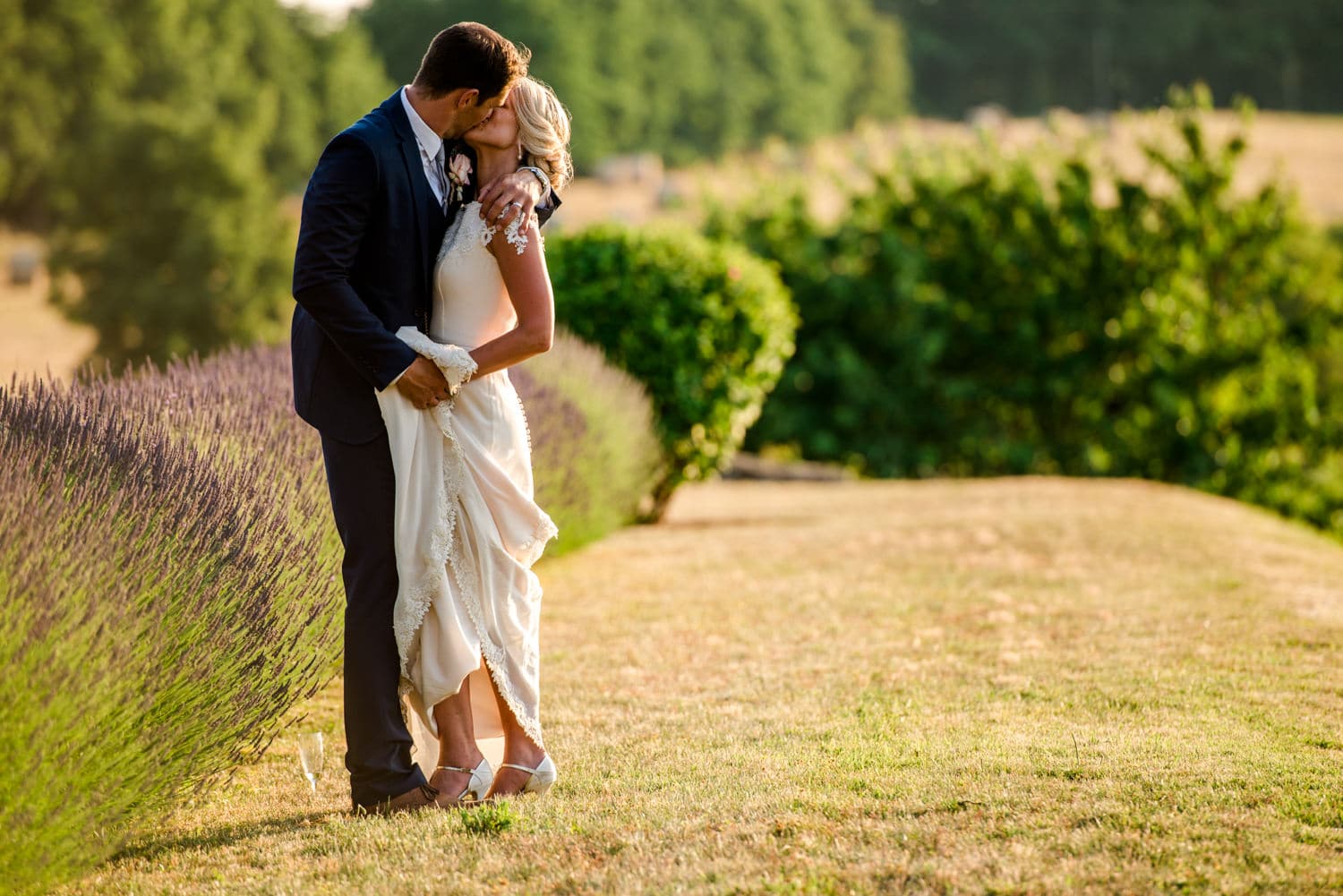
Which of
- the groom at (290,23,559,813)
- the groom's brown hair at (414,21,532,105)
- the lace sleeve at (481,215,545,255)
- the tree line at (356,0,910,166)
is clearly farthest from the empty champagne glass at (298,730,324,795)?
the tree line at (356,0,910,166)

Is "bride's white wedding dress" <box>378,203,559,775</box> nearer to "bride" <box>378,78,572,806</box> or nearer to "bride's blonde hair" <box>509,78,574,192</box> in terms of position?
"bride" <box>378,78,572,806</box>

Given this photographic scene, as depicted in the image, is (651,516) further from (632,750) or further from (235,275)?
(235,275)

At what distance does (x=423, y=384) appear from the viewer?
3.97 metres

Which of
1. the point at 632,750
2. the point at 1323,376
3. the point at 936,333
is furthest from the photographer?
the point at 1323,376

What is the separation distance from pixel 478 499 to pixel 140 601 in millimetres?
976

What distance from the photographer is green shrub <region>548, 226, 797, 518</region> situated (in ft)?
36.6

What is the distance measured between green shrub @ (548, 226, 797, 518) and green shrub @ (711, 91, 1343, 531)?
6.09 meters

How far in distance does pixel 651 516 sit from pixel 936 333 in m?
6.35

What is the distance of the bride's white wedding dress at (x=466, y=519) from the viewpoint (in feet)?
13.2

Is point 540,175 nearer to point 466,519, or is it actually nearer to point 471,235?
point 471,235

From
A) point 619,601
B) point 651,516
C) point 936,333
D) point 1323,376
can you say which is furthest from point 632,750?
point 1323,376

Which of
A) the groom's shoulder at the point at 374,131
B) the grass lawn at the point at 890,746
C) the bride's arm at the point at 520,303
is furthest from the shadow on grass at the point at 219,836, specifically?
the groom's shoulder at the point at 374,131

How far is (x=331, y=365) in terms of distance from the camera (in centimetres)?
403

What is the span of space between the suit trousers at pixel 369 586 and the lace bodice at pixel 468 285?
390 mm
